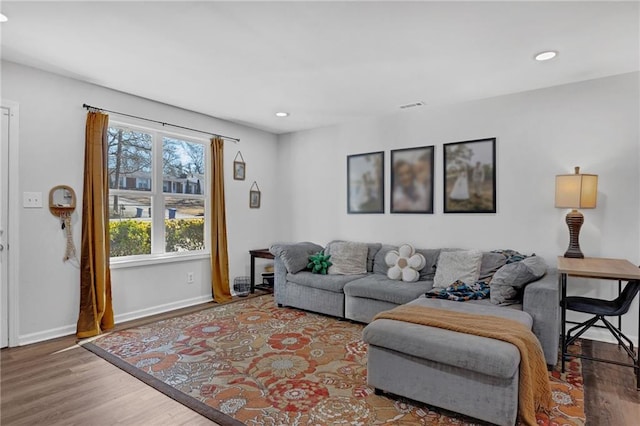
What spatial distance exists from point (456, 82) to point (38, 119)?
3828 millimetres

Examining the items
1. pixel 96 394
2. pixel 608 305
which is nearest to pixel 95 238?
pixel 96 394

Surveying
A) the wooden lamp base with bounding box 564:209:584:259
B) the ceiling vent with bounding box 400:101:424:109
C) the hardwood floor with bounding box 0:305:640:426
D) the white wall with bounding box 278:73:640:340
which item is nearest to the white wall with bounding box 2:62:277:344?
the hardwood floor with bounding box 0:305:640:426

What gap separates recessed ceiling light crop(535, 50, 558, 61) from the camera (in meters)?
2.75

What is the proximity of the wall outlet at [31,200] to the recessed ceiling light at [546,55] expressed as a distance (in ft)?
14.3

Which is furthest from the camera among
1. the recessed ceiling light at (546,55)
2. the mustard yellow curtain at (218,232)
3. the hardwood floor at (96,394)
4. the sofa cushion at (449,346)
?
the mustard yellow curtain at (218,232)

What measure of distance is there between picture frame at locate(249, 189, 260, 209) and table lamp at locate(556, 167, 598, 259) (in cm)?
372

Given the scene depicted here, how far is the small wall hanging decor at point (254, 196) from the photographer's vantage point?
5.24 meters

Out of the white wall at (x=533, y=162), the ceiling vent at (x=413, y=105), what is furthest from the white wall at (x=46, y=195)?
the ceiling vent at (x=413, y=105)

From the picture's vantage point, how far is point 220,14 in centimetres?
227

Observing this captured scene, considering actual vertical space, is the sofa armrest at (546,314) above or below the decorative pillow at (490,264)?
below

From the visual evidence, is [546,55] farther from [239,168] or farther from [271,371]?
[239,168]

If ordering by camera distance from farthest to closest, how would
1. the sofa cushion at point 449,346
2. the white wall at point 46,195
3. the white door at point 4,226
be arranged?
the white wall at point 46,195 → the white door at point 4,226 → the sofa cushion at point 449,346

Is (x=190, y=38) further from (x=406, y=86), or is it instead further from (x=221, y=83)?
(x=406, y=86)

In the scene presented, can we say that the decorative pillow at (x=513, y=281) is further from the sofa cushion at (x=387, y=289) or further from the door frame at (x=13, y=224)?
the door frame at (x=13, y=224)
